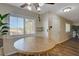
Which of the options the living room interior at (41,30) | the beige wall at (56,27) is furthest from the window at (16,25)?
the beige wall at (56,27)

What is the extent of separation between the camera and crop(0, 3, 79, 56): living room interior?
5.16 ft

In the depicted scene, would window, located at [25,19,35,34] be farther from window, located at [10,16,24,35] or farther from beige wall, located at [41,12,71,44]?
beige wall, located at [41,12,71,44]

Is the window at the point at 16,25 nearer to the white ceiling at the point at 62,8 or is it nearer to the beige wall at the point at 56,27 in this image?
the white ceiling at the point at 62,8

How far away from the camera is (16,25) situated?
5.28 feet

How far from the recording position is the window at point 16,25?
158 centimetres

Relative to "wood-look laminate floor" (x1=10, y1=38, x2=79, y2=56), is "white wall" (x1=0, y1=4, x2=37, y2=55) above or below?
above

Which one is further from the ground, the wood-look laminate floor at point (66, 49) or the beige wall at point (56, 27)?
the beige wall at point (56, 27)

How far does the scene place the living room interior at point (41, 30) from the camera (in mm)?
1571

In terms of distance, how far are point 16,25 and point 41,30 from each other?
386 millimetres

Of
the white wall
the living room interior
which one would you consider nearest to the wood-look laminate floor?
the living room interior

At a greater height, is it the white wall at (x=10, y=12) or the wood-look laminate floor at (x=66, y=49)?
the white wall at (x=10, y=12)

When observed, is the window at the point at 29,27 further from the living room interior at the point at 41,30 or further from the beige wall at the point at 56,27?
the beige wall at the point at 56,27

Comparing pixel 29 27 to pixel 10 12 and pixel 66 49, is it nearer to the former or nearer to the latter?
pixel 10 12

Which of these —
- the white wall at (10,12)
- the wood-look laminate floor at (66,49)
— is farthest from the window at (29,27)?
the wood-look laminate floor at (66,49)
